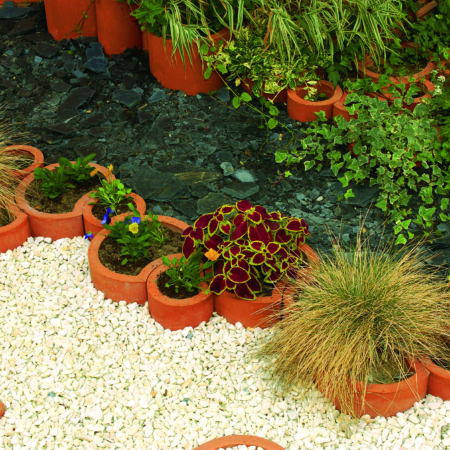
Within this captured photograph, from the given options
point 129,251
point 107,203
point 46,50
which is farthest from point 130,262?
point 46,50

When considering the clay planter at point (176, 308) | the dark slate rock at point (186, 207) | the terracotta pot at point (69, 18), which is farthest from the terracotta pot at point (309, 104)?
the terracotta pot at point (69, 18)

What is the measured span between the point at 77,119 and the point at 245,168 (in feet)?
4.38

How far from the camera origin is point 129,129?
3932mm

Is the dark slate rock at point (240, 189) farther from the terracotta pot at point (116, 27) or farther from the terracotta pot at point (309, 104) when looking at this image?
the terracotta pot at point (116, 27)

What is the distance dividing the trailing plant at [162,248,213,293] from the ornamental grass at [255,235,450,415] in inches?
18.1

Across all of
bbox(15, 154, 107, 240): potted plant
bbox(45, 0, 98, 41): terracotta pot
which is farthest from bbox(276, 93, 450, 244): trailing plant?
bbox(45, 0, 98, 41): terracotta pot

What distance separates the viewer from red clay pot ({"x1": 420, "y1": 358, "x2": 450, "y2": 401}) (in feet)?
7.91

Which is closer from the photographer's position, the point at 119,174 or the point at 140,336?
the point at 140,336

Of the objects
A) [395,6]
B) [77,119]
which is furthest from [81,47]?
[395,6]

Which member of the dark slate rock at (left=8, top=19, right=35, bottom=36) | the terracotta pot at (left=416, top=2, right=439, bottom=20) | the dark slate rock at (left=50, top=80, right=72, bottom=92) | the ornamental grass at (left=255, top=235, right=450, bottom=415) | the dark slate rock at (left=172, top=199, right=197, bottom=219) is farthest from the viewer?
the dark slate rock at (left=8, top=19, right=35, bottom=36)

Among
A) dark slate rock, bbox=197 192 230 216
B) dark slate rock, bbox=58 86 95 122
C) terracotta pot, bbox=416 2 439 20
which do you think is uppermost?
terracotta pot, bbox=416 2 439 20

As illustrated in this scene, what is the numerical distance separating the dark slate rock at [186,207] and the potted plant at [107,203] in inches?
9.3

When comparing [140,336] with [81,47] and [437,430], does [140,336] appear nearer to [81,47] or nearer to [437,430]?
[437,430]

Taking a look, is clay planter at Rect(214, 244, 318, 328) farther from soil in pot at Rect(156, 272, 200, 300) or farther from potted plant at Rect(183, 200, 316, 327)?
soil in pot at Rect(156, 272, 200, 300)
